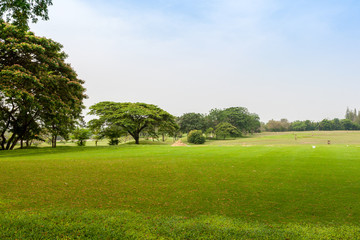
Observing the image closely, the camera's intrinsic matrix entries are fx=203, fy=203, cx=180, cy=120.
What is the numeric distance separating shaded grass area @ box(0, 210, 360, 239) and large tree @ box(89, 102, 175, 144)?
32321mm

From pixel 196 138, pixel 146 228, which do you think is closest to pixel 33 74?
pixel 146 228

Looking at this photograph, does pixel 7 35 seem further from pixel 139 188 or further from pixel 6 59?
pixel 139 188

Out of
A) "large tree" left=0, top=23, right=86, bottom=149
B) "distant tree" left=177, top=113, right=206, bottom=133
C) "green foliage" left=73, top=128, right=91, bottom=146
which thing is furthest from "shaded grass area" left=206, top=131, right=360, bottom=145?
"large tree" left=0, top=23, right=86, bottom=149

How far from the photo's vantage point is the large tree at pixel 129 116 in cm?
3762

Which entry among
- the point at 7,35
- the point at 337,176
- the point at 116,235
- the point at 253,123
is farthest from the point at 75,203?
the point at 253,123

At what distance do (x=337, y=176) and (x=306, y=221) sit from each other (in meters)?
5.53

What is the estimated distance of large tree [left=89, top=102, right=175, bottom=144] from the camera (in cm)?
3762

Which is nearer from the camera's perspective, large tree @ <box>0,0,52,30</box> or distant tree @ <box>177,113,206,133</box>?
large tree @ <box>0,0,52,30</box>

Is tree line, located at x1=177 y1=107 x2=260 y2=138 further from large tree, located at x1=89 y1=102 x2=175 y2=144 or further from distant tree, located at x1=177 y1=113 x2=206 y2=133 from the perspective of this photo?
large tree, located at x1=89 y1=102 x2=175 y2=144

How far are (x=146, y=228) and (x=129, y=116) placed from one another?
3643cm

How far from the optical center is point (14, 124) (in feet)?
79.5

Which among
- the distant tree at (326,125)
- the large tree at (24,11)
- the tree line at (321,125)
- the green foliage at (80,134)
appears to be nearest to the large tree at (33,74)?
the large tree at (24,11)

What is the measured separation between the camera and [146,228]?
164 inches

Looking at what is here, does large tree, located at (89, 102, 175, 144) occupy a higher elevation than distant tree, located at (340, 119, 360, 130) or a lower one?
higher
